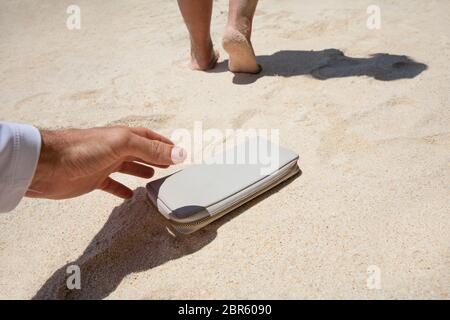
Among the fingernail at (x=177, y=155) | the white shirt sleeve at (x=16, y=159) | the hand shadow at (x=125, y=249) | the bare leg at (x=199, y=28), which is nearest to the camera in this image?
the white shirt sleeve at (x=16, y=159)

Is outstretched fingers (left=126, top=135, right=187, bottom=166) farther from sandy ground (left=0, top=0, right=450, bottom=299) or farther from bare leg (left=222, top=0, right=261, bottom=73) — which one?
bare leg (left=222, top=0, right=261, bottom=73)

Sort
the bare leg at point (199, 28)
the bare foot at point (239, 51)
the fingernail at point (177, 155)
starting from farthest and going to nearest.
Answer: the bare leg at point (199, 28) → the bare foot at point (239, 51) → the fingernail at point (177, 155)

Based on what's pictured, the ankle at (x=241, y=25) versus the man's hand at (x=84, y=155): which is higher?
the ankle at (x=241, y=25)

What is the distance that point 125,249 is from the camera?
944 mm

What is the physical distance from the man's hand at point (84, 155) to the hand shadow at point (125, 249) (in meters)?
0.14

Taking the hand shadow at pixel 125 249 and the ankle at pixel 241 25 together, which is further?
the ankle at pixel 241 25

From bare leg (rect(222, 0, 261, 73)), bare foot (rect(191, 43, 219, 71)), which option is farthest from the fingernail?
bare foot (rect(191, 43, 219, 71))

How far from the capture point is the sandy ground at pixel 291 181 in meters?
0.83

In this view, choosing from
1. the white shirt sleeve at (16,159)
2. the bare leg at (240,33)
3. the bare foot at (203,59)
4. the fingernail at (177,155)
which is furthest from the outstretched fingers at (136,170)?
the bare foot at (203,59)

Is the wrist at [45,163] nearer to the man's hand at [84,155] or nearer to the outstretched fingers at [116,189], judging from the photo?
the man's hand at [84,155]

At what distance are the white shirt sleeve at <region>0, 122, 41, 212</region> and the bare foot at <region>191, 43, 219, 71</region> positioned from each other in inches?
46.4

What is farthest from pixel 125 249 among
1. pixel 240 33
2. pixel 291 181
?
pixel 240 33

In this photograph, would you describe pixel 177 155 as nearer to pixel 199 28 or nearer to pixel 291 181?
pixel 291 181

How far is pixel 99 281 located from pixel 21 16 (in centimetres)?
317
